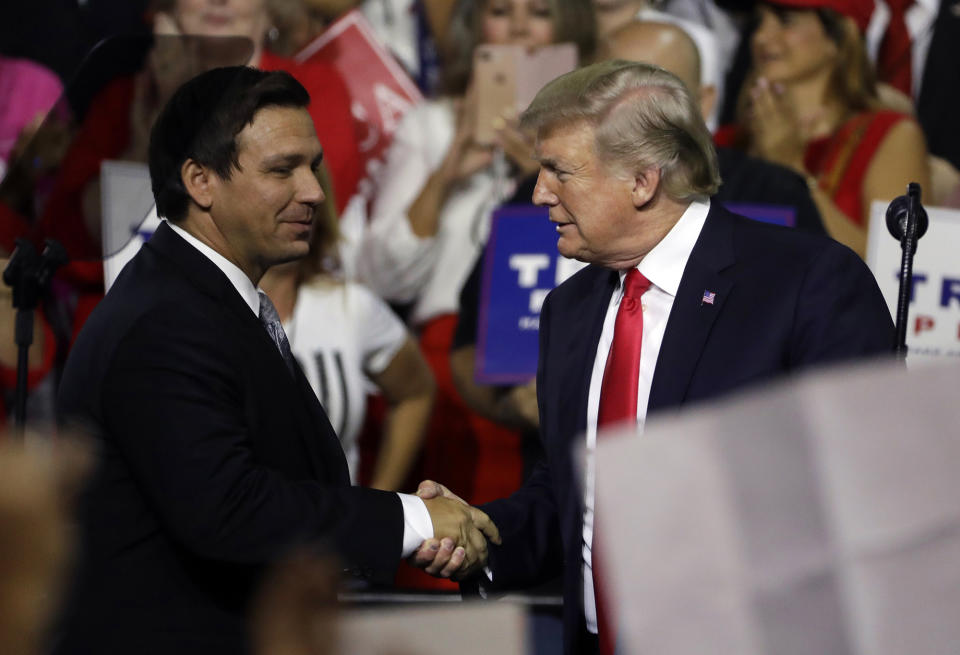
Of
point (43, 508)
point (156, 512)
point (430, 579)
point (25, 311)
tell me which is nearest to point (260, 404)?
point (156, 512)

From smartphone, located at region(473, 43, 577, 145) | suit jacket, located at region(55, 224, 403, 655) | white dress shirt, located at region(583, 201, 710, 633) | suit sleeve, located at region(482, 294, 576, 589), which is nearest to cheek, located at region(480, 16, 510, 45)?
smartphone, located at region(473, 43, 577, 145)

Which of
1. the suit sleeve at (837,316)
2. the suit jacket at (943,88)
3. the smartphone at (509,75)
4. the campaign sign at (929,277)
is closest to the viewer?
the suit sleeve at (837,316)

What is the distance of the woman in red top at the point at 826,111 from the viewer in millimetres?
4074

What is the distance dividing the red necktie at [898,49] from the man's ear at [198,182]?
2977 mm

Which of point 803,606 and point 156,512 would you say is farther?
point 156,512

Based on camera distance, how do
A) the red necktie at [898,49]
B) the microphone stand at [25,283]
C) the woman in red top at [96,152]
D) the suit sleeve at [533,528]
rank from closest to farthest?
the suit sleeve at [533,528]
the microphone stand at [25,283]
the woman in red top at [96,152]
the red necktie at [898,49]

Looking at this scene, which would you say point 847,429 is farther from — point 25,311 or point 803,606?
point 25,311

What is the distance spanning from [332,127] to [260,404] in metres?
2.14

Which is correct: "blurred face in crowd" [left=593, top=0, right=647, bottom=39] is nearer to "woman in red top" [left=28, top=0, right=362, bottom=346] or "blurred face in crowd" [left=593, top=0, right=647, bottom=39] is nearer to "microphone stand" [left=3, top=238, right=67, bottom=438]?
"woman in red top" [left=28, top=0, right=362, bottom=346]

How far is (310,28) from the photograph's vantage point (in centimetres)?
437

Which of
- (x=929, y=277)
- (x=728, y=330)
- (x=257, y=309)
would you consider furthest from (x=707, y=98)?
(x=257, y=309)

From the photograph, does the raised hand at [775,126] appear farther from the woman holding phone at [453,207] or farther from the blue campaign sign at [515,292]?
the blue campaign sign at [515,292]

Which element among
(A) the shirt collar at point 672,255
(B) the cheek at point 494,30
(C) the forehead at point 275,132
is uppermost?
(B) the cheek at point 494,30

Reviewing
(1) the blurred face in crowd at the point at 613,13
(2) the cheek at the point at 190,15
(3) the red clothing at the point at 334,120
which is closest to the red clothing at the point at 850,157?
(1) the blurred face in crowd at the point at 613,13
